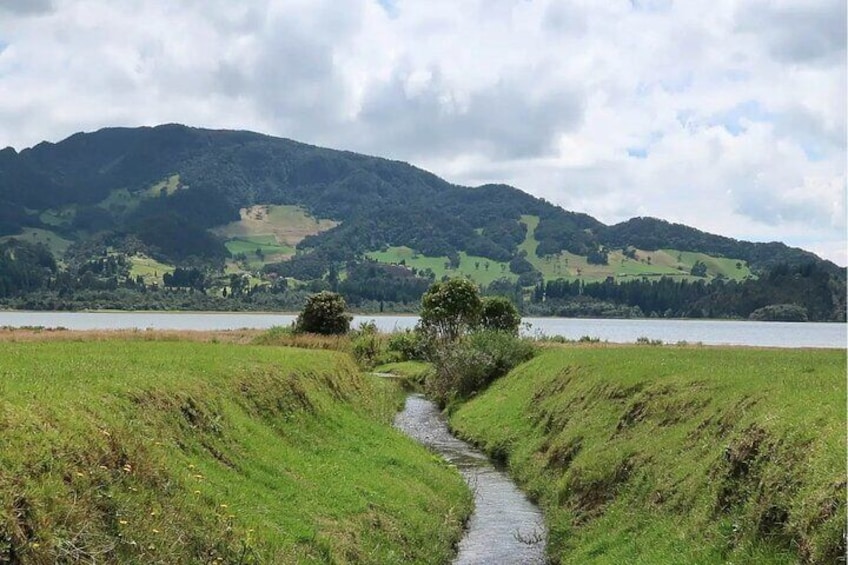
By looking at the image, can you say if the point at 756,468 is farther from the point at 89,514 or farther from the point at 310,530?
the point at 89,514

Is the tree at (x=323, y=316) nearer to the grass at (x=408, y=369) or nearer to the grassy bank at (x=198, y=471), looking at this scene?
the grass at (x=408, y=369)

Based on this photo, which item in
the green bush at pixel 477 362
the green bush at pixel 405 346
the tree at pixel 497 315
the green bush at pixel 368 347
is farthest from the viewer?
the green bush at pixel 405 346

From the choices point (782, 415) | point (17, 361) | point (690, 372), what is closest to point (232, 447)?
point (17, 361)

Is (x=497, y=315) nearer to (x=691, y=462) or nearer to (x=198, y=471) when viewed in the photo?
(x=691, y=462)

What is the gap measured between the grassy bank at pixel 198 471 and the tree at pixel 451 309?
44.8m

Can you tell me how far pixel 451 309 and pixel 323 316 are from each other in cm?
1374

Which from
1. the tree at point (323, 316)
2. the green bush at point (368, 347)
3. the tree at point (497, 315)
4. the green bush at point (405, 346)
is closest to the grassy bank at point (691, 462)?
the tree at point (323, 316)

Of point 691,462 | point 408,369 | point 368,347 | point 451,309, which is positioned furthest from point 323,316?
point 691,462

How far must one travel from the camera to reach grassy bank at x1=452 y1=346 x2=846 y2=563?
1625cm

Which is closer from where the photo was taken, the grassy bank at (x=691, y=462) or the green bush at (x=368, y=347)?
the grassy bank at (x=691, y=462)

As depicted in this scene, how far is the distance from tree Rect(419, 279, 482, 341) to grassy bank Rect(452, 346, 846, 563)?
38406mm

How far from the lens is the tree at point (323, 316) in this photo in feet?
266

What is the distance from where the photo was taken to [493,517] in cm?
3002

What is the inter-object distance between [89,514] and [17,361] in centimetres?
1231
